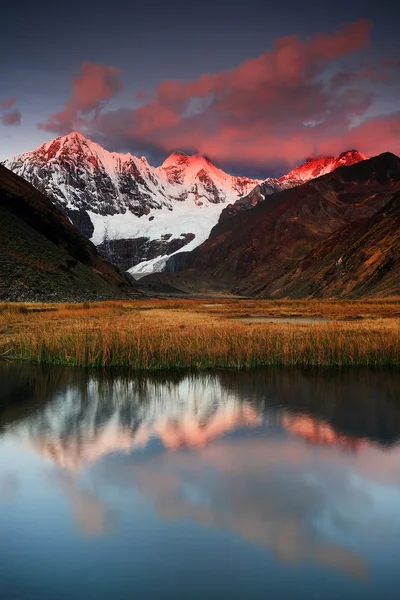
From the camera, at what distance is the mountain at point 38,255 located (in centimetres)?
8038

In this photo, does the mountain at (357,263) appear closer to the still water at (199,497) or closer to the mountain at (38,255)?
the mountain at (38,255)

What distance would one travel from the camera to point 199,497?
465 inches

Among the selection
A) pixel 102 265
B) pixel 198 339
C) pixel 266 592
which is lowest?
pixel 266 592

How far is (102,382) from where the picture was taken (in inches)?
976

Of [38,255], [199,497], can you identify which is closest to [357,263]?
[38,255]

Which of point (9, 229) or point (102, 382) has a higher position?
point (9, 229)

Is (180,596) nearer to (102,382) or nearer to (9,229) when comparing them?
(102,382)

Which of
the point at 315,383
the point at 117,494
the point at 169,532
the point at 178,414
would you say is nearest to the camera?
the point at 169,532

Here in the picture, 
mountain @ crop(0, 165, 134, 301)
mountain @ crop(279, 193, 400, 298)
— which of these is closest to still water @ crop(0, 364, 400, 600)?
mountain @ crop(0, 165, 134, 301)

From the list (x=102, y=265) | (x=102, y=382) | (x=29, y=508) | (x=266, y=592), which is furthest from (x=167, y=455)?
(x=102, y=265)

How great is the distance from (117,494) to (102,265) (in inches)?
5115

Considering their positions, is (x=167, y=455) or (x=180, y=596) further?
(x=167, y=455)

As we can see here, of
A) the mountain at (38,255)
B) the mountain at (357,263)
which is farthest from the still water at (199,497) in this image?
the mountain at (357,263)

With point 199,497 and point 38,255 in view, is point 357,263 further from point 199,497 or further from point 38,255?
point 199,497
